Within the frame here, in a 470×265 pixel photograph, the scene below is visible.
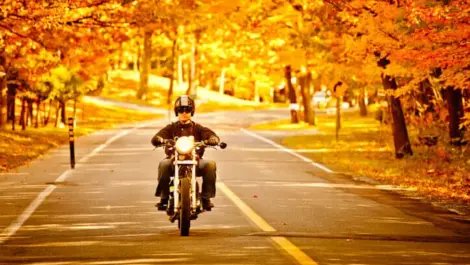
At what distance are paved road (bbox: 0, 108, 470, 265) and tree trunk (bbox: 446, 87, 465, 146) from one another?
307 inches

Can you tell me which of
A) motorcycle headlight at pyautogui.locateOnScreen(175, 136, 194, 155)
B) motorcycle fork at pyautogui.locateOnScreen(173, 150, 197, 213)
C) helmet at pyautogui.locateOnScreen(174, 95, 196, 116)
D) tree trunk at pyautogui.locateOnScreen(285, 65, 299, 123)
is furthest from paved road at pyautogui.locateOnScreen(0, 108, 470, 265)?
tree trunk at pyautogui.locateOnScreen(285, 65, 299, 123)

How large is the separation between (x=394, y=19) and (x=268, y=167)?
194 inches

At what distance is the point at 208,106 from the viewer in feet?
322

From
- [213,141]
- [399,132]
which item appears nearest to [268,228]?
[213,141]

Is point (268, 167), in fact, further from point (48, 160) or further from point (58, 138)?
point (58, 138)

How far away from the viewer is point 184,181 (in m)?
13.8

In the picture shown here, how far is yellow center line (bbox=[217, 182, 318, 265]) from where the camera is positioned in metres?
11.6

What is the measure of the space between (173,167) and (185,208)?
3.18 ft

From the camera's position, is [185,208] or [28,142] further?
[28,142]

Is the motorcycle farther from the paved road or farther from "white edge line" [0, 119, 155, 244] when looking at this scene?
"white edge line" [0, 119, 155, 244]

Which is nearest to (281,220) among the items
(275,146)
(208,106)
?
(275,146)

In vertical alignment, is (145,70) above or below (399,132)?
above

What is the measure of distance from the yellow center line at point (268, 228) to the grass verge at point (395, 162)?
3.88m

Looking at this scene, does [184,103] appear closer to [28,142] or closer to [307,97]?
[28,142]
